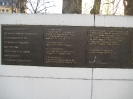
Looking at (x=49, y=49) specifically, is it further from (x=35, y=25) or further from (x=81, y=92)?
(x=81, y=92)

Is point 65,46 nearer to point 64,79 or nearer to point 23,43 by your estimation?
point 64,79

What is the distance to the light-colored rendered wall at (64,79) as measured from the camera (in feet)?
16.5

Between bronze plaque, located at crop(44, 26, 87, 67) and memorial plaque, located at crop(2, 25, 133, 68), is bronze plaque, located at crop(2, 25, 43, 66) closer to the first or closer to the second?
memorial plaque, located at crop(2, 25, 133, 68)

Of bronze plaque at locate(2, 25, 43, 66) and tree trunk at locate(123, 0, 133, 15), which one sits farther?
tree trunk at locate(123, 0, 133, 15)

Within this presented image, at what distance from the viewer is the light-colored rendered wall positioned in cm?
503

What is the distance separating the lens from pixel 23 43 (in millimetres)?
5098

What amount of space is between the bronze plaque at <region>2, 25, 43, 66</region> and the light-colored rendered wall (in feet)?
0.53

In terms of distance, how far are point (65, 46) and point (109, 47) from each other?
1.18 m

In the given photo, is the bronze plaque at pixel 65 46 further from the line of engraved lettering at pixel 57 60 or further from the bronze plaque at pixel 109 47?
the bronze plaque at pixel 109 47

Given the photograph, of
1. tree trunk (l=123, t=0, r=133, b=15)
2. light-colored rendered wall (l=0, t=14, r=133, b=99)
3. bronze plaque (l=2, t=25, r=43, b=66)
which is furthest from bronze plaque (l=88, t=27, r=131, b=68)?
tree trunk (l=123, t=0, r=133, b=15)

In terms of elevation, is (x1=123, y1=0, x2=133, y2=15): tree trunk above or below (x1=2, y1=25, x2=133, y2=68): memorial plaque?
above

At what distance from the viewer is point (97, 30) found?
501cm

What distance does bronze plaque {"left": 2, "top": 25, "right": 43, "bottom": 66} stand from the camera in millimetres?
5066

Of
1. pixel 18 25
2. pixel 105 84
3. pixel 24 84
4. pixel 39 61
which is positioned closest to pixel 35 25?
pixel 18 25
